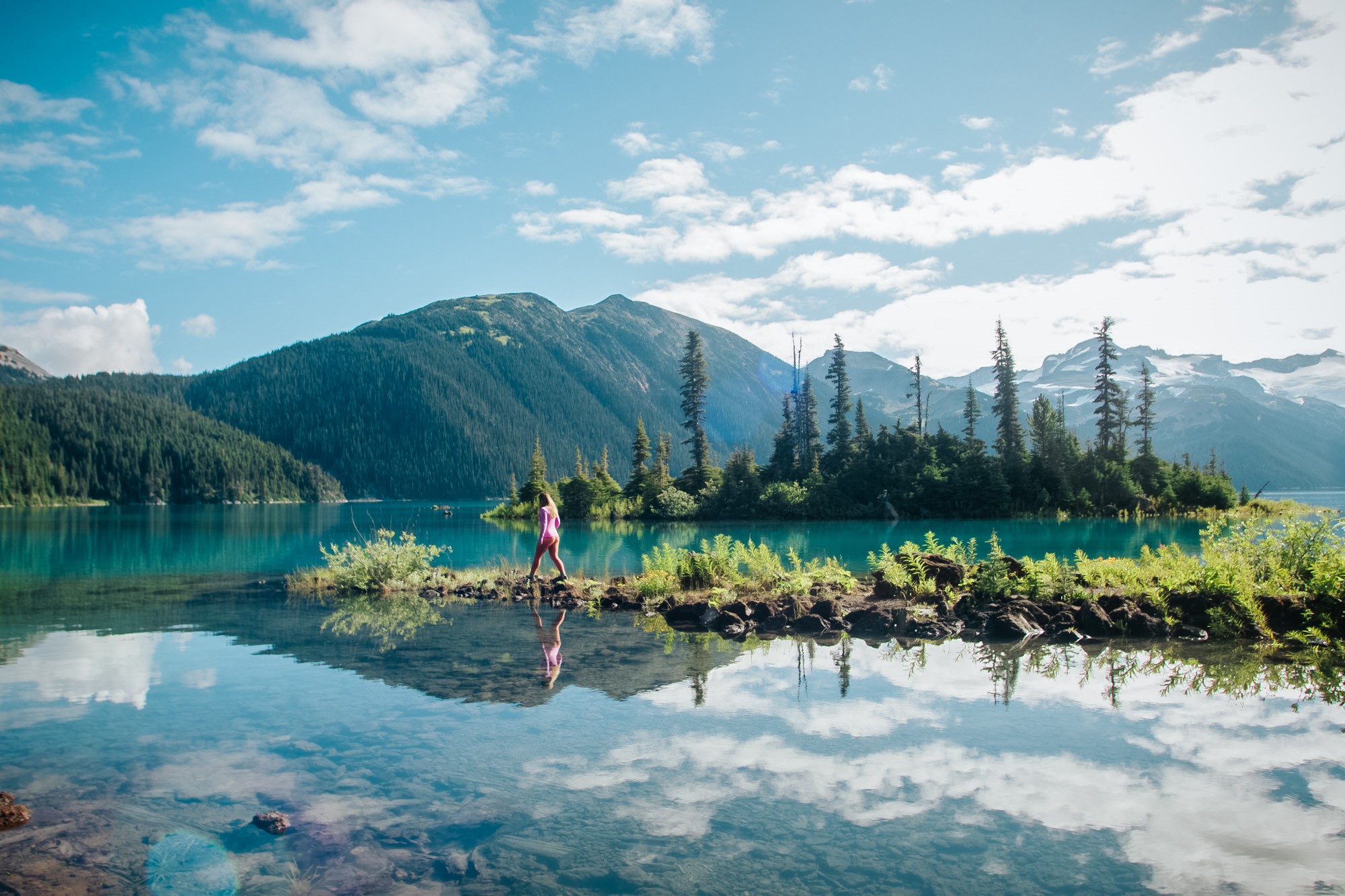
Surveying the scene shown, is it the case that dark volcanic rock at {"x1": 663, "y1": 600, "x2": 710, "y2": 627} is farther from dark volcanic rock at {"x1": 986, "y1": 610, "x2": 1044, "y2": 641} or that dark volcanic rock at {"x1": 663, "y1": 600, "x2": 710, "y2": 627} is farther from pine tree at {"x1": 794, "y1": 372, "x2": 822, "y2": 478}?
pine tree at {"x1": 794, "y1": 372, "x2": 822, "y2": 478}

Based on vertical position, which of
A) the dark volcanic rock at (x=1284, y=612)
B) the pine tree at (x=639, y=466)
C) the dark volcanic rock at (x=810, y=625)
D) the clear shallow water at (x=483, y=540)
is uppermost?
the pine tree at (x=639, y=466)

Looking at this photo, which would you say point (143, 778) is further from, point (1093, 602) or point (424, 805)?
point (1093, 602)

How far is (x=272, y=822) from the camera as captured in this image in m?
6.28

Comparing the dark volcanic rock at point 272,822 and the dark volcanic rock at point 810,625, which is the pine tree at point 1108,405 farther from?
the dark volcanic rock at point 272,822

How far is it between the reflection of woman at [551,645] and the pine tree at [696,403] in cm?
6878

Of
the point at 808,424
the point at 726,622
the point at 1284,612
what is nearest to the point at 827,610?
the point at 726,622

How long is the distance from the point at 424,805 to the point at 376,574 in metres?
17.0

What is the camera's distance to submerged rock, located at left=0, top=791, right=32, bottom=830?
6.36 metres

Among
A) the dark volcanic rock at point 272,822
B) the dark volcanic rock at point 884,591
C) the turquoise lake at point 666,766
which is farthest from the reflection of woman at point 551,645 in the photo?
the dark volcanic rock at point 884,591

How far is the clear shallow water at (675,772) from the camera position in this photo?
5.60m

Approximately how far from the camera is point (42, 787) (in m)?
7.27

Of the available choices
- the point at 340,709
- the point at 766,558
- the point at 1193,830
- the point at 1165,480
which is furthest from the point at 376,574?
the point at 1165,480

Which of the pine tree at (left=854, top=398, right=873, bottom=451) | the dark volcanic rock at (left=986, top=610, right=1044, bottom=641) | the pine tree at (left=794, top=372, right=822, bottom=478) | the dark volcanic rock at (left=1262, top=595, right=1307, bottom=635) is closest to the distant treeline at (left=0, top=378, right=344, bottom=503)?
the pine tree at (left=794, top=372, right=822, bottom=478)

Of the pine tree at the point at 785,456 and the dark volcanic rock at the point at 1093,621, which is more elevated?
the pine tree at the point at 785,456
